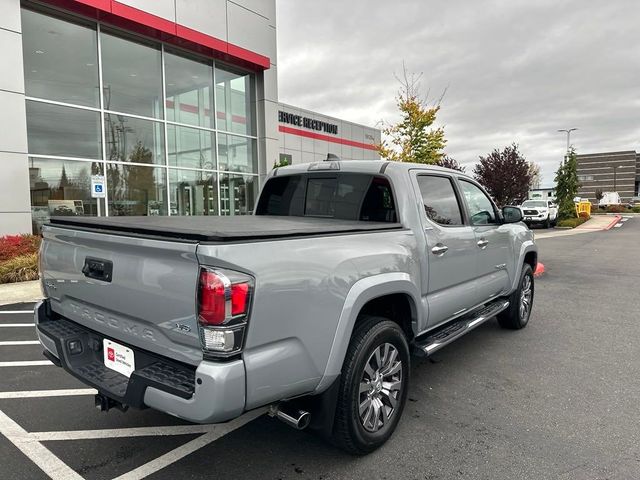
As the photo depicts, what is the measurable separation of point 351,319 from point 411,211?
4.03 ft

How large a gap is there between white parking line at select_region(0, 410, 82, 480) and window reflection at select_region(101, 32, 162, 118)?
11.6 metres

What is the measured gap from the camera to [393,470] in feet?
9.14

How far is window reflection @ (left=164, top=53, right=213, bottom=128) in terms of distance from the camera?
14648 mm

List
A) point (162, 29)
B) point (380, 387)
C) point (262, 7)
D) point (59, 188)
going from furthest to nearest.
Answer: point (262, 7)
point (162, 29)
point (59, 188)
point (380, 387)

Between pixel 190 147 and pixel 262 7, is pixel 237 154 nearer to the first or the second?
pixel 190 147

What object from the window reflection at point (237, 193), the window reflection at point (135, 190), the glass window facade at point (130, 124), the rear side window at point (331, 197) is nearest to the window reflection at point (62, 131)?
the glass window facade at point (130, 124)

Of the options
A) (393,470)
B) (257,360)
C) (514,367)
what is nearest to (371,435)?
(393,470)

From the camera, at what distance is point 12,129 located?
34.0 feet

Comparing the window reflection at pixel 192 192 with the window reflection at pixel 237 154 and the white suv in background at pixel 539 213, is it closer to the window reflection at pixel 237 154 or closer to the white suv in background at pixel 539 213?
the window reflection at pixel 237 154

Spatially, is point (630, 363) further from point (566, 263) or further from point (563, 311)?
point (566, 263)

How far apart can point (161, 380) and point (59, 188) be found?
38.0 feet

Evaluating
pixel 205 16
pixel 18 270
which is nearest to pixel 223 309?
pixel 18 270

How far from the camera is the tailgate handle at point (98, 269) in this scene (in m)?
2.55

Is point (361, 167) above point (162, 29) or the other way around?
the other way around
